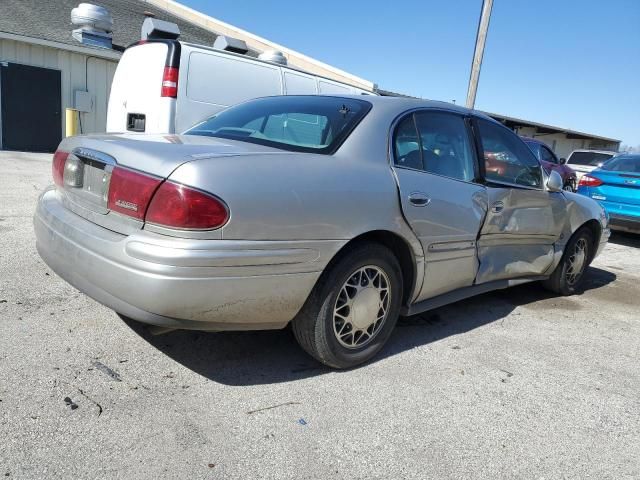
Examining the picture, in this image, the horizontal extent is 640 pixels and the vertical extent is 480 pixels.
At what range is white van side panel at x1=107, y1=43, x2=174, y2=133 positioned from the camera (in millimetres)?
6094

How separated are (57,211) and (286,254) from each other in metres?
1.35

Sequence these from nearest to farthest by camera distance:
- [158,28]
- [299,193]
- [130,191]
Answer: [130,191], [299,193], [158,28]

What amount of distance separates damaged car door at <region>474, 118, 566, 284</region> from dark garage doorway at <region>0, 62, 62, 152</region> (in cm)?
1339

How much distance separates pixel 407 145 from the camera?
10.2 feet

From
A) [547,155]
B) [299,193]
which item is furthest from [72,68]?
[299,193]

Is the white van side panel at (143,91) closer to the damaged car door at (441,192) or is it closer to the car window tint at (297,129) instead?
the car window tint at (297,129)

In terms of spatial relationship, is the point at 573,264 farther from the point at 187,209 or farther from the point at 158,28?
the point at 158,28

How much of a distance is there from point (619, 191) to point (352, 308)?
6570 mm

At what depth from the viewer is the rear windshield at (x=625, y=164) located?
809 centimetres

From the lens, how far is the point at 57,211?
9.11ft

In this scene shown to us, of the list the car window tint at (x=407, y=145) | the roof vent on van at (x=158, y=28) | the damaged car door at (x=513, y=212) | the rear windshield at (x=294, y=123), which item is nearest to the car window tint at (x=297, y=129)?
the rear windshield at (x=294, y=123)

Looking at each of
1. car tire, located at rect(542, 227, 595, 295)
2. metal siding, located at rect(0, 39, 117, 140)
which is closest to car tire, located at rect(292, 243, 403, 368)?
car tire, located at rect(542, 227, 595, 295)

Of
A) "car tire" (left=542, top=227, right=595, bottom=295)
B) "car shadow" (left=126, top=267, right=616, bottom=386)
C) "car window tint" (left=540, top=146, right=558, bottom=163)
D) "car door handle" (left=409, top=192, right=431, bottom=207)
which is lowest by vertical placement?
"car shadow" (left=126, top=267, right=616, bottom=386)

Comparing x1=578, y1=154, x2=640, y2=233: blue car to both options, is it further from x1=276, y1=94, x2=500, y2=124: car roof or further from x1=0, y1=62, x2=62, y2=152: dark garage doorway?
x1=0, y1=62, x2=62, y2=152: dark garage doorway
